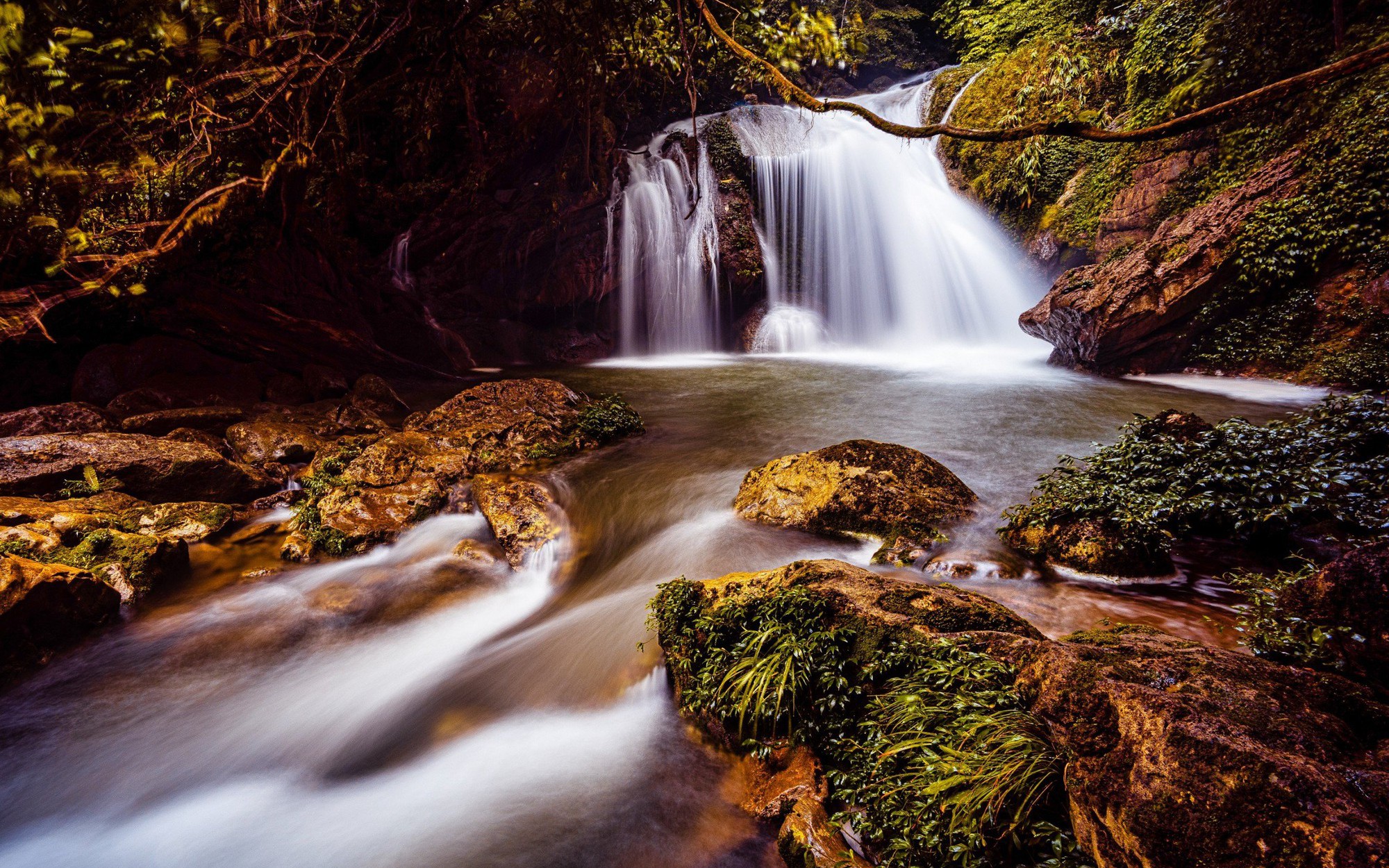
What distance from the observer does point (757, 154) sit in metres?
19.3

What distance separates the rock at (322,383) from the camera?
10.4m

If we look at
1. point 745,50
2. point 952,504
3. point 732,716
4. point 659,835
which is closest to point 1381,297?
point 952,504

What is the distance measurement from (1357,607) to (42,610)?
7.95m

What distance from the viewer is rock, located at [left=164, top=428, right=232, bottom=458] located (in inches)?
278

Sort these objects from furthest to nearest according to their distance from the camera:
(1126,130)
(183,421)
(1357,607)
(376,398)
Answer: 1. (376,398)
2. (183,421)
3. (1357,607)
4. (1126,130)

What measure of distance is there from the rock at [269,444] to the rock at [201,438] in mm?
91

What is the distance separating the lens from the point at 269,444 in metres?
7.38

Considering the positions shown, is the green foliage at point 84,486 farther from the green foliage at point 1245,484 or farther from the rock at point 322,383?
the green foliage at point 1245,484

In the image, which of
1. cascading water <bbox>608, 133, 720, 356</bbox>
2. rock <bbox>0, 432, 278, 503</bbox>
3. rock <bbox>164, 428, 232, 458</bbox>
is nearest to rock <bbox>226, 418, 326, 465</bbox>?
rock <bbox>164, 428, 232, 458</bbox>

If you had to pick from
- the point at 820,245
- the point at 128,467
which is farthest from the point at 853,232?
the point at 128,467

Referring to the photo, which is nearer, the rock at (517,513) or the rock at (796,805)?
the rock at (796,805)

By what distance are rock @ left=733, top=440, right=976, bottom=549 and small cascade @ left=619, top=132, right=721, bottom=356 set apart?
521 inches

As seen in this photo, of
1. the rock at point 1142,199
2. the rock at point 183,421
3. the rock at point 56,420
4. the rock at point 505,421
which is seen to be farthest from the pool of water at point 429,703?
the rock at point 1142,199

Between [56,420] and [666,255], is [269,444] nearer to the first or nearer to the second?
[56,420]
